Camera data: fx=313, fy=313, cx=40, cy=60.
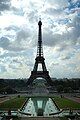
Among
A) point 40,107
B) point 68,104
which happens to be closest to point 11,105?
point 40,107

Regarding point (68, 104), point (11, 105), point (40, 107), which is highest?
point (68, 104)

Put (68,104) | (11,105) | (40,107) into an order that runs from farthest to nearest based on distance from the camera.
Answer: (68,104), (11,105), (40,107)

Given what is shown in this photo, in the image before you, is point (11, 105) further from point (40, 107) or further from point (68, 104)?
point (68, 104)

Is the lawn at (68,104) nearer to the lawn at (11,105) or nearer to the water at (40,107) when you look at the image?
the water at (40,107)

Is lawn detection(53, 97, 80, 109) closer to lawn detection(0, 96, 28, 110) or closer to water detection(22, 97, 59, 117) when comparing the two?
water detection(22, 97, 59, 117)

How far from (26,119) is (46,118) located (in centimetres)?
162

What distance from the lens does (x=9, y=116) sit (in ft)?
80.1

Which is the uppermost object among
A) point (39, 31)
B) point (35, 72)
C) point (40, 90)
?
point (39, 31)

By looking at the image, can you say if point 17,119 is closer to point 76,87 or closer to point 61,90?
point 61,90

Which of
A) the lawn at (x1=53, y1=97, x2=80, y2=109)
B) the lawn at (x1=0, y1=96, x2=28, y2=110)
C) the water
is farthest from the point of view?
the lawn at (x1=53, y1=97, x2=80, y2=109)

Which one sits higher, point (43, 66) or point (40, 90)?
point (43, 66)

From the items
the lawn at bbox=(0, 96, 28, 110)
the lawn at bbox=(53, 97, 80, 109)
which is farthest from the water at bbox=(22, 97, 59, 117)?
the lawn at bbox=(0, 96, 28, 110)

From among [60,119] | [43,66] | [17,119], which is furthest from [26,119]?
[43,66]

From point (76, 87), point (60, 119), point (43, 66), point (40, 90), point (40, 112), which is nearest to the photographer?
point (60, 119)
